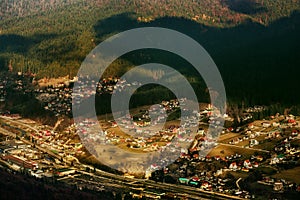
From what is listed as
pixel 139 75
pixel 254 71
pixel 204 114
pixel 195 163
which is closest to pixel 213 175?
pixel 195 163

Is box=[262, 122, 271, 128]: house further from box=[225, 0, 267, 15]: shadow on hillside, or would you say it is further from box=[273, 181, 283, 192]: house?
box=[225, 0, 267, 15]: shadow on hillside

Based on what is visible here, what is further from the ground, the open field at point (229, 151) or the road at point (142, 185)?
the open field at point (229, 151)

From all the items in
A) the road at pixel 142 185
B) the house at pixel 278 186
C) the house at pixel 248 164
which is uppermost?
the house at pixel 248 164

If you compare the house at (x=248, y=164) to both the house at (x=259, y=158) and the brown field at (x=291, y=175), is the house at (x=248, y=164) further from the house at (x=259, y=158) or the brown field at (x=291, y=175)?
the brown field at (x=291, y=175)

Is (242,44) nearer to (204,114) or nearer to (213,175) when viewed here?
(204,114)

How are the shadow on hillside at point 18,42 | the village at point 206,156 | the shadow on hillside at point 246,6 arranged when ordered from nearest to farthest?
the village at point 206,156 < the shadow on hillside at point 18,42 < the shadow on hillside at point 246,6

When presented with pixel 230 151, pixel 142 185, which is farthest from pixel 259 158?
pixel 142 185

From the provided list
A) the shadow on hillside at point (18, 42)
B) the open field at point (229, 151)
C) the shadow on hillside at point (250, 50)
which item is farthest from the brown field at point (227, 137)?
the shadow on hillside at point (18, 42)

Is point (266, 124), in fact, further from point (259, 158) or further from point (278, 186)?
point (278, 186)
